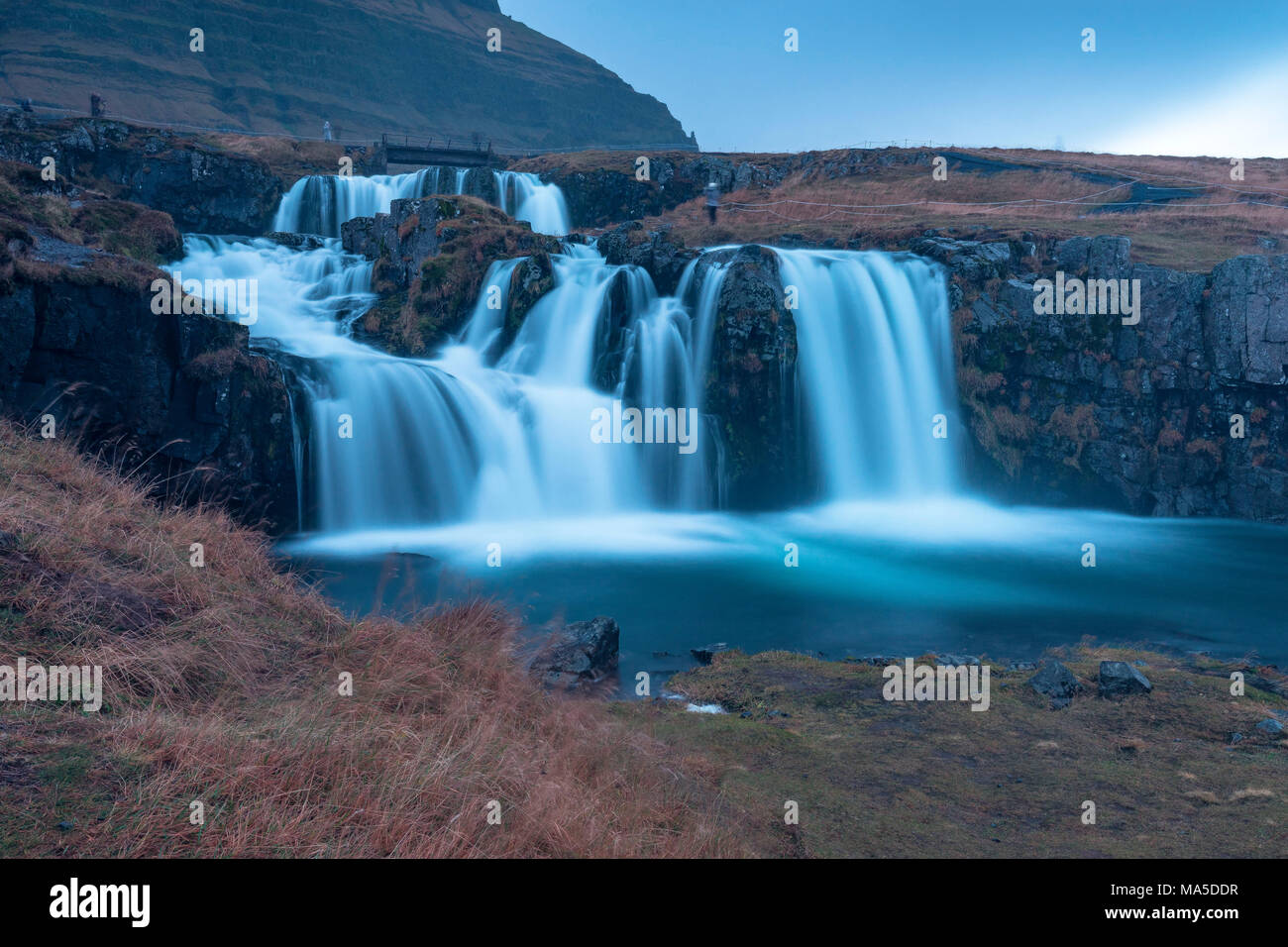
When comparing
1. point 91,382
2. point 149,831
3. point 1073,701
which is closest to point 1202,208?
point 1073,701

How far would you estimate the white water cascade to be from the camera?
1845cm

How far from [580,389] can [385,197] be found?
19.9m

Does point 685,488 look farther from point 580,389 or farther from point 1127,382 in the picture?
point 1127,382

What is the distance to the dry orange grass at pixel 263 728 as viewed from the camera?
3844 millimetres

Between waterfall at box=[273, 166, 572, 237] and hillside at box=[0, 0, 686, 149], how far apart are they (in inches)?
1172

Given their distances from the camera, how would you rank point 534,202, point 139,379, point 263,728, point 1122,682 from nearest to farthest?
point 263,728, point 1122,682, point 139,379, point 534,202

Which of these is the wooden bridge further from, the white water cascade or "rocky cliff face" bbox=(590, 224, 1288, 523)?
"rocky cliff face" bbox=(590, 224, 1288, 523)

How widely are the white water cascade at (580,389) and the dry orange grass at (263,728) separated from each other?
33.9 ft

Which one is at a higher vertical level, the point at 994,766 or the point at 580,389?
the point at 580,389

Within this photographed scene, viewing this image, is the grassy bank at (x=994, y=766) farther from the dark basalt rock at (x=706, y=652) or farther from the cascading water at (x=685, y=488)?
the cascading water at (x=685, y=488)

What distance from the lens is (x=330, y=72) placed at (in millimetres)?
90750

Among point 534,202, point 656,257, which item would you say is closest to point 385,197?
point 534,202

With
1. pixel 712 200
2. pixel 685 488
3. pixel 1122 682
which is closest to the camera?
pixel 1122 682

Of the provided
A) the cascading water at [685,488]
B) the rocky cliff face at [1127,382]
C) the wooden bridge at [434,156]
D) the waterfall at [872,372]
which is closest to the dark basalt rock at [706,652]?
the cascading water at [685,488]
